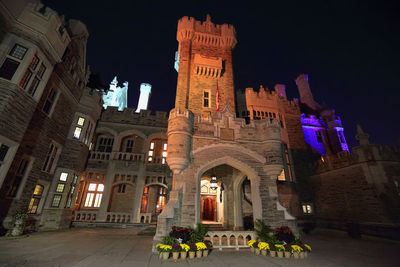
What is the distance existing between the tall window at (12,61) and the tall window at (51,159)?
531 cm

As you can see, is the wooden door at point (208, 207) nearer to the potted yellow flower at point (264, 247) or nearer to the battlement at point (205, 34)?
the potted yellow flower at point (264, 247)

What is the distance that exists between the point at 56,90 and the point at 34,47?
383cm

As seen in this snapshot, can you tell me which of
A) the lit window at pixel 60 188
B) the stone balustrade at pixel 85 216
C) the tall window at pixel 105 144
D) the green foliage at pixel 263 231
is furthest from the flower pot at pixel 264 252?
the tall window at pixel 105 144

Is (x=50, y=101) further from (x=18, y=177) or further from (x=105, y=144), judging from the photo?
(x=105, y=144)

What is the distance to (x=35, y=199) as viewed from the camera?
11.3 m

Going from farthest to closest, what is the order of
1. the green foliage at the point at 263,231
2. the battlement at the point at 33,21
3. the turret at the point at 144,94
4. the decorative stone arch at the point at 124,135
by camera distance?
the turret at the point at 144,94 < the decorative stone arch at the point at 124,135 < the battlement at the point at 33,21 < the green foliage at the point at 263,231

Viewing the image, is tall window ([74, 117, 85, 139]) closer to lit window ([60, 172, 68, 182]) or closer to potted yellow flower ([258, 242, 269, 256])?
lit window ([60, 172, 68, 182])

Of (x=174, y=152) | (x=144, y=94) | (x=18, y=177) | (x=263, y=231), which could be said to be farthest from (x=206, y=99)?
(x=144, y=94)

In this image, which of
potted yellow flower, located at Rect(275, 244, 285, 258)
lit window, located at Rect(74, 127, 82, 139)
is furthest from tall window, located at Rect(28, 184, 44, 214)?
potted yellow flower, located at Rect(275, 244, 285, 258)

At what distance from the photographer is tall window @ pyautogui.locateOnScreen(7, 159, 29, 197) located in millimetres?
9406

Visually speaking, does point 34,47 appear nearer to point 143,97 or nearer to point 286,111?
point 286,111

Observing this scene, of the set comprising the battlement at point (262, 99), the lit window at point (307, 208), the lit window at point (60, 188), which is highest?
the battlement at point (262, 99)

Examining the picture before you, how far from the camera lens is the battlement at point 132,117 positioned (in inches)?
723

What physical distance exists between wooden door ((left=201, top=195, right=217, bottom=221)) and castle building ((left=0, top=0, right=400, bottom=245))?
0.10 meters
